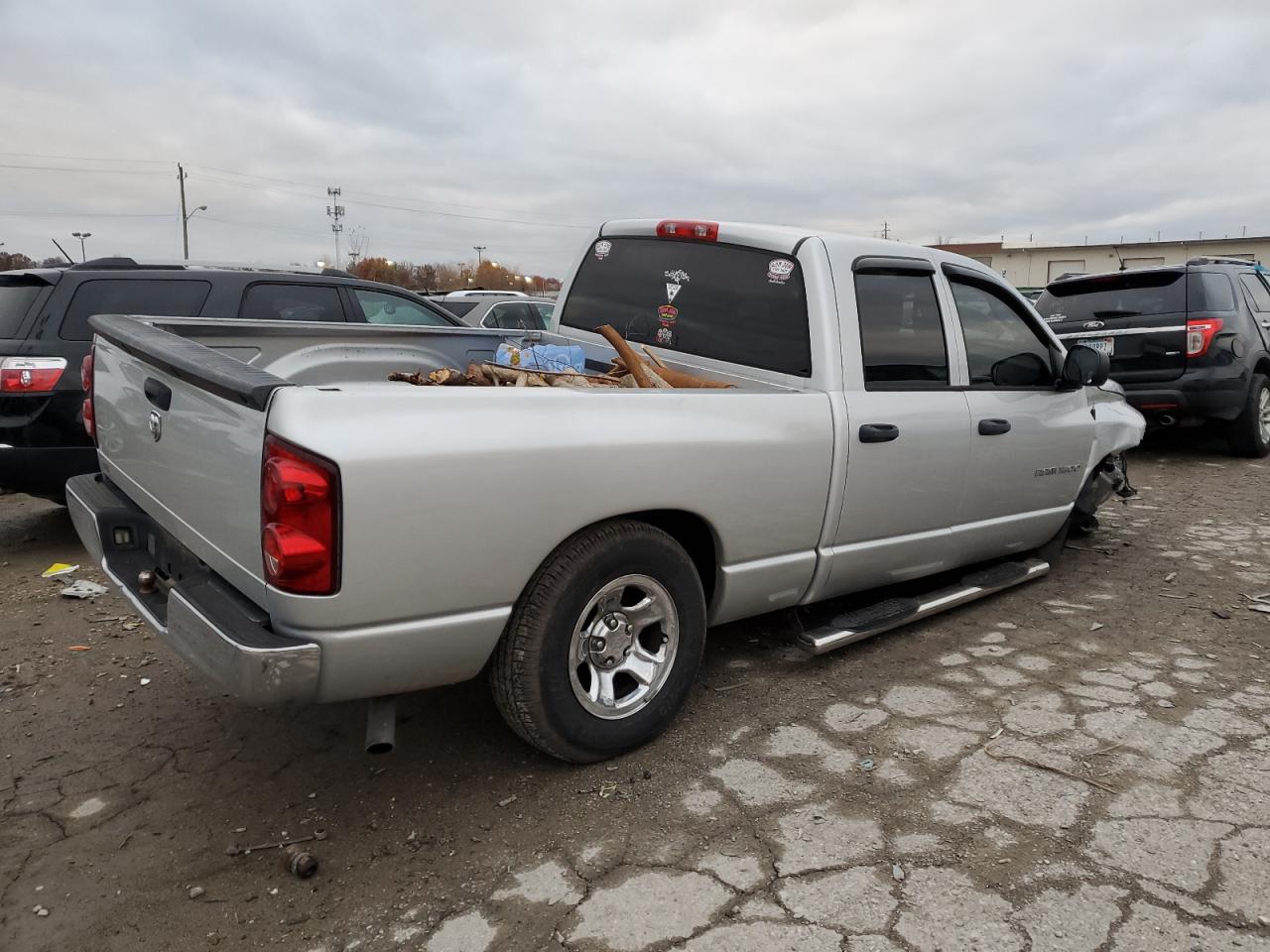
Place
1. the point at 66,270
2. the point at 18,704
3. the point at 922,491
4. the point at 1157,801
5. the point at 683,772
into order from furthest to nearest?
the point at 66,270 < the point at 922,491 < the point at 18,704 < the point at 683,772 < the point at 1157,801

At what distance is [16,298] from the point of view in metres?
5.48

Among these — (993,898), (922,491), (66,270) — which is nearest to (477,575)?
(993,898)

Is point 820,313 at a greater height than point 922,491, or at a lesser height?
greater

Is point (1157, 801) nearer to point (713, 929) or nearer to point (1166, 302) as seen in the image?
point (713, 929)

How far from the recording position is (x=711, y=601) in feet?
10.8

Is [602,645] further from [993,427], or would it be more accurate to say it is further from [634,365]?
[993,427]

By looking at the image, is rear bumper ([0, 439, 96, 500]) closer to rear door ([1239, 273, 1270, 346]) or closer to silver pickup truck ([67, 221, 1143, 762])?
silver pickup truck ([67, 221, 1143, 762])

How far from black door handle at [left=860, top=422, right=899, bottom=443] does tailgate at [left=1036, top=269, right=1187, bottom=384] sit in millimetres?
5635

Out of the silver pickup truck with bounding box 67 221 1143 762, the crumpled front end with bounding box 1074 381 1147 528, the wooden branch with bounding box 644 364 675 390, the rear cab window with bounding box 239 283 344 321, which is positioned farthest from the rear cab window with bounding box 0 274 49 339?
the crumpled front end with bounding box 1074 381 1147 528

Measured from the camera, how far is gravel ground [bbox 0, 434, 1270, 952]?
2.31 meters

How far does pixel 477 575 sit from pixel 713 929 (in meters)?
1.07

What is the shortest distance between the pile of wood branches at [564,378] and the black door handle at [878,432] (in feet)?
1.89

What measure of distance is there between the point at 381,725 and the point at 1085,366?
357 cm

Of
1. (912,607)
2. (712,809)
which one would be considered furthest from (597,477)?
(912,607)
